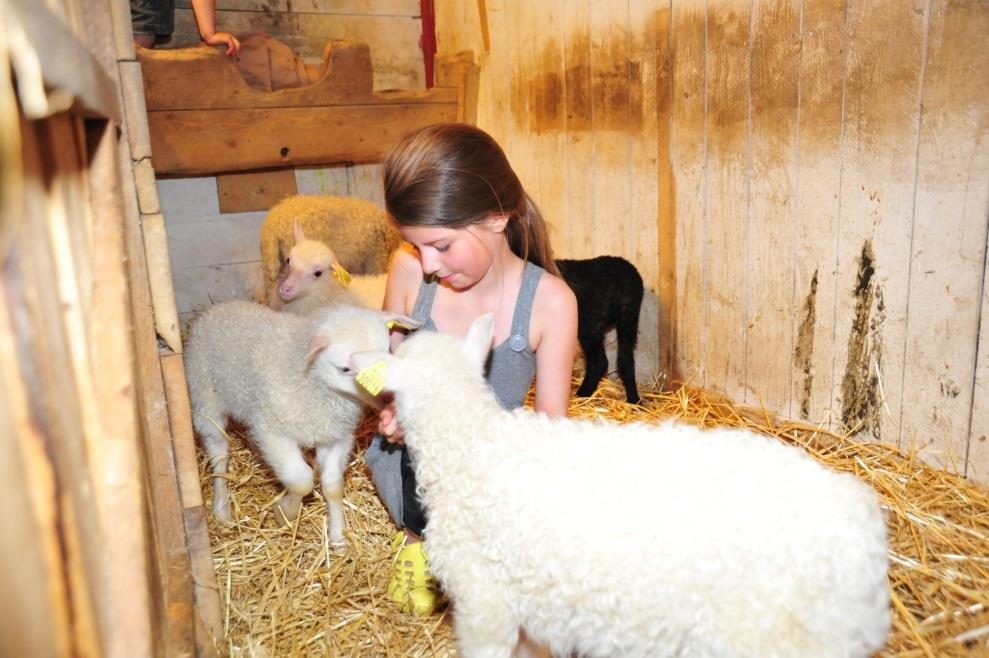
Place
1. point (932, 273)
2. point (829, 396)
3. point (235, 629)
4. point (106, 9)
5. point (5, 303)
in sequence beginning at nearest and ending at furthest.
Result: point (5, 303), point (106, 9), point (235, 629), point (932, 273), point (829, 396)

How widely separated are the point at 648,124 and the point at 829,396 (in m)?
A: 1.89

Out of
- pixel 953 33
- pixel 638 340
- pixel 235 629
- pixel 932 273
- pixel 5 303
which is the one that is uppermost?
pixel 953 33

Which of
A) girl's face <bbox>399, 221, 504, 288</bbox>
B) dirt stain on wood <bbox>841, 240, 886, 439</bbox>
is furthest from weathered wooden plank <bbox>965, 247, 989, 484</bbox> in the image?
girl's face <bbox>399, 221, 504, 288</bbox>

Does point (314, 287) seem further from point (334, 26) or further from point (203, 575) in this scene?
point (334, 26)

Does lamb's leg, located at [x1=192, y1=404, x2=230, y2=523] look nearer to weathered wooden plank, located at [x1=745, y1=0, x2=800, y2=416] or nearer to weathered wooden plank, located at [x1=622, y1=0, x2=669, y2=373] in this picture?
weathered wooden plank, located at [x1=622, y1=0, x2=669, y2=373]

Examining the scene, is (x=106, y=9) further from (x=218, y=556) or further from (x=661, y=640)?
(x=218, y=556)

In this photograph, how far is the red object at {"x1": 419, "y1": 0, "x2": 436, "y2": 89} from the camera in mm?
6383

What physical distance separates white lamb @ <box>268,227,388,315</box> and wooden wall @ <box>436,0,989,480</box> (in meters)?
1.57

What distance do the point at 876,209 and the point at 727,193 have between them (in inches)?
34.7

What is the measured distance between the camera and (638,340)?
4.81 metres

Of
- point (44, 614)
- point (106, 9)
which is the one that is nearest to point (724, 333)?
point (106, 9)

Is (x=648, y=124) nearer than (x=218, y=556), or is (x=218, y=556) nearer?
(x=218, y=556)

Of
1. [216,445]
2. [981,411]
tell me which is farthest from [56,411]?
[981,411]

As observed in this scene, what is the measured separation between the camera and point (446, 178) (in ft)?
8.36
